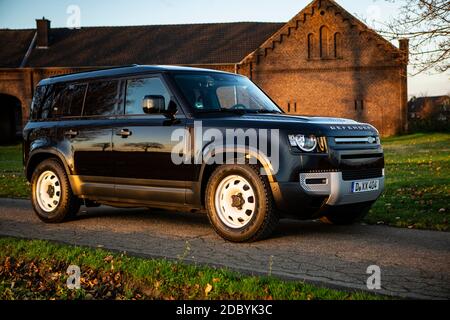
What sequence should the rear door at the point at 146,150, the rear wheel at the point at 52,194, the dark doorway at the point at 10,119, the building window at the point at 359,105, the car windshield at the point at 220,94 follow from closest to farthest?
the rear door at the point at 146,150, the car windshield at the point at 220,94, the rear wheel at the point at 52,194, the building window at the point at 359,105, the dark doorway at the point at 10,119

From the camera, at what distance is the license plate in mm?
6363

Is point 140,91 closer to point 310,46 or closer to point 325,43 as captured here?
point 310,46

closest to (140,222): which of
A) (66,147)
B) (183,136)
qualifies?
(66,147)

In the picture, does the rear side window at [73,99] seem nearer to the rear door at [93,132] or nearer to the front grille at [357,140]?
the rear door at [93,132]

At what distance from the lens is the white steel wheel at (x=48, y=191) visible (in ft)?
27.3

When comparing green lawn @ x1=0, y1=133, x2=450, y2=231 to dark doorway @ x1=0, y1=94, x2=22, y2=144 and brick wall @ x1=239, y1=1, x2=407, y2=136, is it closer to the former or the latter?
brick wall @ x1=239, y1=1, x2=407, y2=136

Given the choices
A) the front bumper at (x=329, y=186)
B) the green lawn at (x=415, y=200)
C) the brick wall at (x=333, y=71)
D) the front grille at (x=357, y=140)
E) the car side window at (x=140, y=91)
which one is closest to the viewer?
the front bumper at (x=329, y=186)

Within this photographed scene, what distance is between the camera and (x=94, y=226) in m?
7.91

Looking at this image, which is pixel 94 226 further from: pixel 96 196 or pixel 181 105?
pixel 181 105

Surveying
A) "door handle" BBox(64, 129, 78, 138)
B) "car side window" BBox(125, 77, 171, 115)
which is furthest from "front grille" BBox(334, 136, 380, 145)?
"door handle" BBox(64, 129, 78, 138)

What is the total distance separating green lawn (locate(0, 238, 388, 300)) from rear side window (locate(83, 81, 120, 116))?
2.37 metres

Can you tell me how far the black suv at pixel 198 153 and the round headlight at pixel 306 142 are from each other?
11 millimetres

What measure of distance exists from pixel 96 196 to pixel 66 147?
35.3 inches

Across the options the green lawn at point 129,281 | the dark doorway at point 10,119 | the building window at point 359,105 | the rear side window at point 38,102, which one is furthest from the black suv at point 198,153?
the dark doorway at point 10,119
